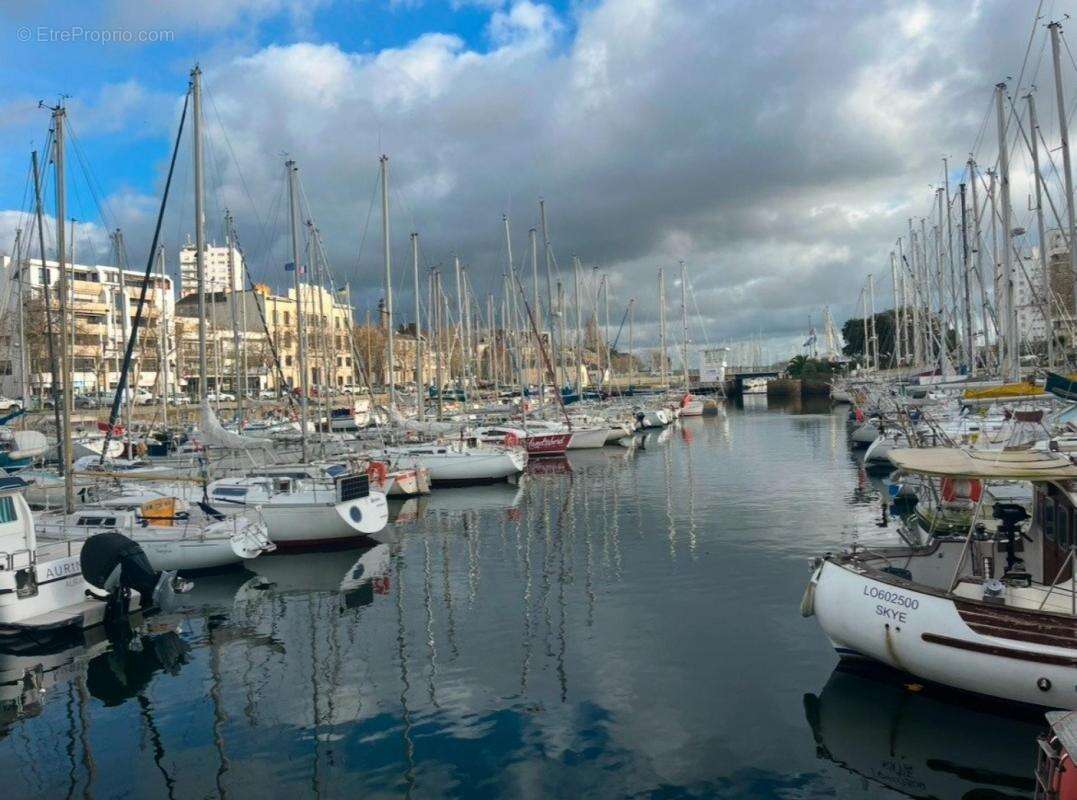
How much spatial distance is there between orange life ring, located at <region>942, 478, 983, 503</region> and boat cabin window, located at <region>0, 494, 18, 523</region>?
25.3m

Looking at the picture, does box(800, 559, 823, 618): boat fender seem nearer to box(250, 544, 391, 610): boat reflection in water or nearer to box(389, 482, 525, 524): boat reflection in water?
box(250, 544, 391, 610): boat reflection in water

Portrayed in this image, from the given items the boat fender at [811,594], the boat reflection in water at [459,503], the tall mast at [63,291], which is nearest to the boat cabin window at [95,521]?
the tall mast at [63,291]

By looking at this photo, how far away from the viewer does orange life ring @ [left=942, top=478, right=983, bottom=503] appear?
2479 centimetres

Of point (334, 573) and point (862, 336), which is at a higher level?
point (862, 336)

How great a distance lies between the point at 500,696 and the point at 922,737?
672 centimetres

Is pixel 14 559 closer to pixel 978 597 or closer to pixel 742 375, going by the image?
pixel 978 597

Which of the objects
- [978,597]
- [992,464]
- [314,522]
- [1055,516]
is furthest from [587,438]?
[978,597]

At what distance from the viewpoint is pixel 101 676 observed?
51.6ft

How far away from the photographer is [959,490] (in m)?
25.3

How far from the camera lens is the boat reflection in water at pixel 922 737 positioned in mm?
10820

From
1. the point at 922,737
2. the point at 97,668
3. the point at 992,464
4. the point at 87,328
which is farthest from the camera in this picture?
the point at 87,328

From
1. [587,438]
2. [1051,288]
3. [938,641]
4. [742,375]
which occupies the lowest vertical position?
[938,641]

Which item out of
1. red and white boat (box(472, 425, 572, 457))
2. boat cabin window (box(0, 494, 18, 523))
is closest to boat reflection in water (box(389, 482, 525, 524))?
red and white boat (box(472, 425, 572, 457))

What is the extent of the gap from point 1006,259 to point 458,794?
114ft
